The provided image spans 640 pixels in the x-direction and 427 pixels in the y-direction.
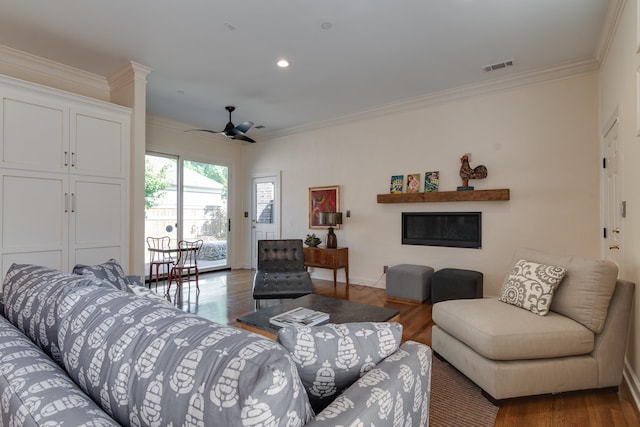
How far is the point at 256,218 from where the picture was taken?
271 inches

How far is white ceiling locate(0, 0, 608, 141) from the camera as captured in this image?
106 inches

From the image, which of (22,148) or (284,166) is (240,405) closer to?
(22,148)

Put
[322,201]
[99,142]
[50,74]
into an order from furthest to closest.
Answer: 1. [322,201]
2. [50,74]
3. [99,142]

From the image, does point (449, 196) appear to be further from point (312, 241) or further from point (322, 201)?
point (312, 241)

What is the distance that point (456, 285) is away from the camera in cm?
387

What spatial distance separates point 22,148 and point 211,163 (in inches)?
140

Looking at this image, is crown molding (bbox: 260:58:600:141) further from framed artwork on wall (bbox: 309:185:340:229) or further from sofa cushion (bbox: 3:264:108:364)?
sofa cushion (bbox: 3:264:108:364)

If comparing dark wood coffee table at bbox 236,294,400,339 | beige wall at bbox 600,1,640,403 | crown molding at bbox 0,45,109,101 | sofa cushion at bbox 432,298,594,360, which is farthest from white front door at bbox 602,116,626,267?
crown molding at bbox 0,45,109,101

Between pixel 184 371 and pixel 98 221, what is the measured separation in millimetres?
3480

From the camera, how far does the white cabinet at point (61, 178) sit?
2977 mm

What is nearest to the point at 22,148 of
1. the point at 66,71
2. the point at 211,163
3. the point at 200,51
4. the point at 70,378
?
the point at 66,71

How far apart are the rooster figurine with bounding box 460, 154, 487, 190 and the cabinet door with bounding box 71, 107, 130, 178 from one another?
164 inches

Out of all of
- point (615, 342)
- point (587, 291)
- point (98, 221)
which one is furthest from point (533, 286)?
point (98, 221)

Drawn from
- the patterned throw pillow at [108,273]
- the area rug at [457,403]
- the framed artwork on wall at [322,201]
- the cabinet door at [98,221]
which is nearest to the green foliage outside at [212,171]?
the framed artwork on wall at [322,201]
